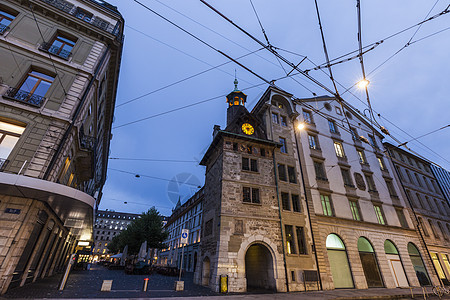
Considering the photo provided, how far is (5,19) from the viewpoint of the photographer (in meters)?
12.2

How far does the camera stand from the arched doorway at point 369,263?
679 inches

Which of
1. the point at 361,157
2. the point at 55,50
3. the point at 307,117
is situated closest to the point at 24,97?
the point at 55,50

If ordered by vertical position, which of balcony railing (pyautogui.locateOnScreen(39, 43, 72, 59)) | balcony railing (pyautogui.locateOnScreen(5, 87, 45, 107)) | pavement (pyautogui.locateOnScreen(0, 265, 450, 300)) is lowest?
pavement (pyautogui.locateOnScreen(0, 265, 450, 300))

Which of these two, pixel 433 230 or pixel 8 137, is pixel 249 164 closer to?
pixel 8 137

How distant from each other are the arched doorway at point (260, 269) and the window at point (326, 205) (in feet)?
22.6

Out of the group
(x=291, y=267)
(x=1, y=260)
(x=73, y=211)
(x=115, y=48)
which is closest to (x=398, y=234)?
(x=291, y=267)

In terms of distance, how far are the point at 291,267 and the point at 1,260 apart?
16.3 meters

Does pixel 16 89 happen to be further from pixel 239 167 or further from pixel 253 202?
pixel 253 202

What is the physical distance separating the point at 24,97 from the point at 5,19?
6152 mm

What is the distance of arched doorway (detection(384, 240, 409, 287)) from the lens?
60.2 feet

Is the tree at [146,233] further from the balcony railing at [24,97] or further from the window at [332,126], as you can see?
the window at [332,126]

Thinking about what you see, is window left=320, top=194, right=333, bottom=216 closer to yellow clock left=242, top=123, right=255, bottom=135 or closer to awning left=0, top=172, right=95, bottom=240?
yellow clock left=242, top=123, right=255, bottom=135

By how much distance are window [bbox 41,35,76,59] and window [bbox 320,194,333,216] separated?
2313 cm

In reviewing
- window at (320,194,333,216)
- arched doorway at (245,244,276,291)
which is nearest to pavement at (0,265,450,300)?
arched doorway at (245,244,276,291)
